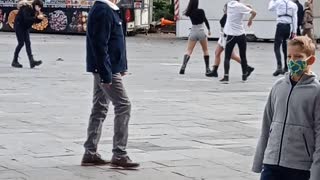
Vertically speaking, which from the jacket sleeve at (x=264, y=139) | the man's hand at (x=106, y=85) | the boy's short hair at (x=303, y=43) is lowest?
the man's hand at (x=106, y=85)

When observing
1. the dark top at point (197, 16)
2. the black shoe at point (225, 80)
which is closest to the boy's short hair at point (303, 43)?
the black shoe at point (225, 80)

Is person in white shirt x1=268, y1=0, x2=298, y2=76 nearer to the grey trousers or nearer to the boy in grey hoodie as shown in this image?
the grey trousers

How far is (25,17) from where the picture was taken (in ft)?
65.5

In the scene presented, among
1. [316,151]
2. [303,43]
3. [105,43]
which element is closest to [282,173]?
[316,151]

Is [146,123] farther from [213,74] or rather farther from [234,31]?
[213,74]

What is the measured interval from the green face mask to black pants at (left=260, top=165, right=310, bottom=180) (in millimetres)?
605

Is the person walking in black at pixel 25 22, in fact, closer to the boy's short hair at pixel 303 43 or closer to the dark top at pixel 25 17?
the dark top at pixel 25 17

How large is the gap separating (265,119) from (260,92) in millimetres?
9923

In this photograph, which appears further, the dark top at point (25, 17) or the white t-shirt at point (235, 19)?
the dark top at point (25, 17)

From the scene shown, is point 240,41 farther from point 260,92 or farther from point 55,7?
point 55,7

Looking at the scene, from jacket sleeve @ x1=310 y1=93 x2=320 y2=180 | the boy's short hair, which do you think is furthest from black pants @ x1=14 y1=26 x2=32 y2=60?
jacket sleeve @ x1=310 y1=93 x2=320 y2=180

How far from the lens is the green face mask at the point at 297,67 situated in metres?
5.26

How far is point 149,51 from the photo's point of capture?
28.1 m

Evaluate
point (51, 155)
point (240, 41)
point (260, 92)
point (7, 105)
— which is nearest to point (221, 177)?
point (51, 155)
